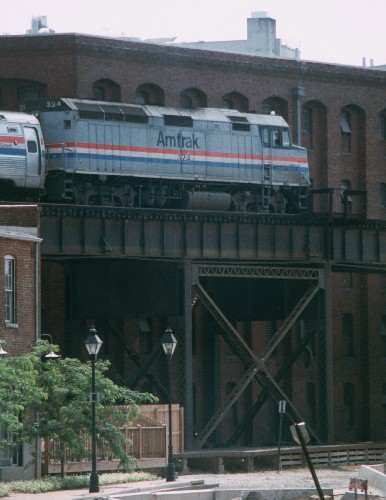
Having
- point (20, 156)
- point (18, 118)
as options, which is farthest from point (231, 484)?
point (18, 118)

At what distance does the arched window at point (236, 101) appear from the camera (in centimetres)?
7962

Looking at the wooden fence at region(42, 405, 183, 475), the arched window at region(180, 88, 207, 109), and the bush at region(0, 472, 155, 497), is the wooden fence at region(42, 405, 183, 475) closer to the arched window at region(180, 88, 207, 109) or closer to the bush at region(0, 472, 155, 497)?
the bush at region(0, 472, 155, 497)

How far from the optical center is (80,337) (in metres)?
68.9

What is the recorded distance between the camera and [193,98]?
256 ft

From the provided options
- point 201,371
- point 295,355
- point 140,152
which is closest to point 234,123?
point 140,152

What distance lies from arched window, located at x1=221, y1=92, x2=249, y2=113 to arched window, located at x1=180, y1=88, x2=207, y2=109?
1619 millimetres

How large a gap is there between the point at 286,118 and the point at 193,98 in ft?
18.5

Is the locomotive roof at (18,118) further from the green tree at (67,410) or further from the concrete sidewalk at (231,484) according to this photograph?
the concrete sidewalk at (231,484)

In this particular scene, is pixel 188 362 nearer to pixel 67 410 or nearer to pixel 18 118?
pixel 18 118

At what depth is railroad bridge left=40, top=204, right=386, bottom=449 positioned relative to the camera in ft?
189

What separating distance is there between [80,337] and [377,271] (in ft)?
42.5

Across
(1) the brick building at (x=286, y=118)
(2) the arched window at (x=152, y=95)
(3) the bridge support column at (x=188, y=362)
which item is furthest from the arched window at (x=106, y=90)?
(3) the bridge support column at (x=188, y=362)

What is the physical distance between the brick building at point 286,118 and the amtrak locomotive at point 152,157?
450 centimetres

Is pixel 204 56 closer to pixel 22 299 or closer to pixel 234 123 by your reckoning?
pixel 234 123
